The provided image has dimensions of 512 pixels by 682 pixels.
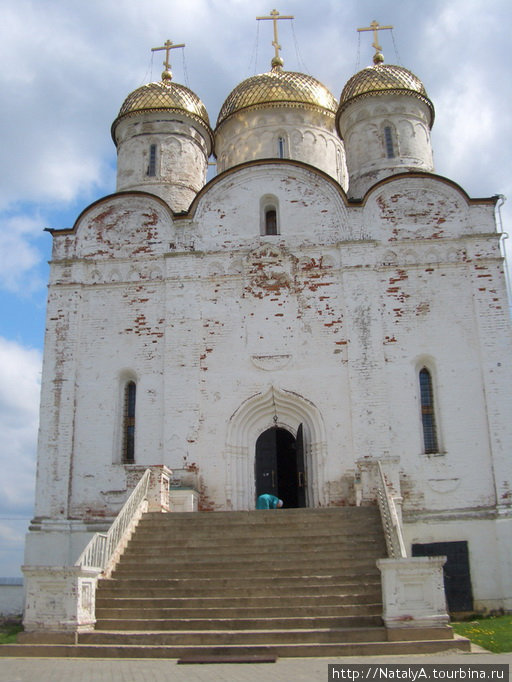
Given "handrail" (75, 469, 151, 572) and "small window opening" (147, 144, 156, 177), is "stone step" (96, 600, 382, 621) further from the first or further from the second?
"small window opening" (147, 144, 156, 177)

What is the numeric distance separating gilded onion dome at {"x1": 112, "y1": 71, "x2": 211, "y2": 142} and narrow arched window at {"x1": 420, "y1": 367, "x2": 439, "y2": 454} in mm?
10415

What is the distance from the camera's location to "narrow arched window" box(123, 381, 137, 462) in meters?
15.0

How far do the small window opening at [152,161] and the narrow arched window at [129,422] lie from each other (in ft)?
22.1

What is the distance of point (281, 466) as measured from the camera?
15.3 meters

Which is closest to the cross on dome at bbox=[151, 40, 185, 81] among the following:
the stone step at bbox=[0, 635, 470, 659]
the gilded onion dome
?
the gilded onion dome

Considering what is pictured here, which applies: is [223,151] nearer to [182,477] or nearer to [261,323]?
[261,323]

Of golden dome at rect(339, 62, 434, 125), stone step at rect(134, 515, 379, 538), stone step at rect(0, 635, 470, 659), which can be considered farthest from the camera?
golden dome at rect(339, 62, 434, 125)

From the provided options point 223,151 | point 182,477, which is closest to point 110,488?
point 182,477

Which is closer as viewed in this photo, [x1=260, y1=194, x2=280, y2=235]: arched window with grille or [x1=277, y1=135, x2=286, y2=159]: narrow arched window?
[x1=260, y1=194, x2=280, y2=235]: arched window with grille

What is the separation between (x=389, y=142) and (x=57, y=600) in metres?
14.4

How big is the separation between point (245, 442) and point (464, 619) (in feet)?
18.0

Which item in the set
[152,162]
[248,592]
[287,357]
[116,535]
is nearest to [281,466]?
[287,357]

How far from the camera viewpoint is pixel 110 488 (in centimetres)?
1449

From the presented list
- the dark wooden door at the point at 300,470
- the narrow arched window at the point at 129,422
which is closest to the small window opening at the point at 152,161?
the narrow arched window at the point at 129,422
